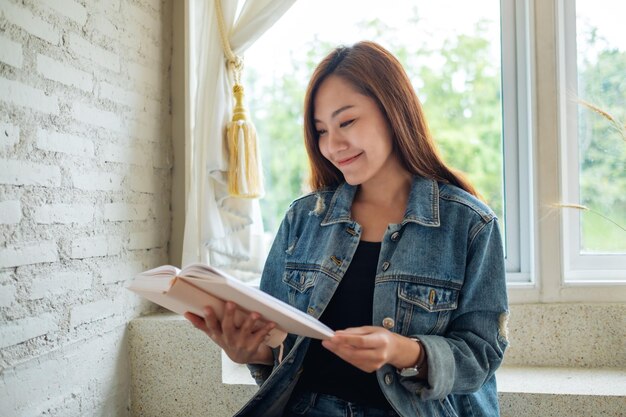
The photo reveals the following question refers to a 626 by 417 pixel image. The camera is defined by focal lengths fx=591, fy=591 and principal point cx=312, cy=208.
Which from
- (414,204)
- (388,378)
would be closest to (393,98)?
(414,204)

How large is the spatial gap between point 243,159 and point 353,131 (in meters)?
0.57

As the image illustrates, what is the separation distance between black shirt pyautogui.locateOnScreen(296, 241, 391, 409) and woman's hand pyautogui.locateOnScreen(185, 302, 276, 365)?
15 centimetres

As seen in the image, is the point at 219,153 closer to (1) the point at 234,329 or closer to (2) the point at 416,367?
(1) the point at 234,329

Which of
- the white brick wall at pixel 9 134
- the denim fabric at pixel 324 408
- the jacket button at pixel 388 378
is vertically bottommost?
the denim fabric at pixel 324 408

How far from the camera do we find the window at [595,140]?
1.88 meters

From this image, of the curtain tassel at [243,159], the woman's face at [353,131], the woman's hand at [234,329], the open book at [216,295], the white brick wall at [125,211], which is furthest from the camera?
the curtain tassel at [243,159]

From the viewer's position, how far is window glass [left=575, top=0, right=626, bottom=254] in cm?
189

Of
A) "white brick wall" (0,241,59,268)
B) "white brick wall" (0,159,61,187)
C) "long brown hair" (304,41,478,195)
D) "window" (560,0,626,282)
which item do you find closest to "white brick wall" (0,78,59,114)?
"white brick wall" (0,159,61,187)

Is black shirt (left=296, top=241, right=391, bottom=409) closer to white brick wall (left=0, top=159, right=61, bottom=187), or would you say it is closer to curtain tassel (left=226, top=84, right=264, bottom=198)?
curtain tassel (left=226, top=84, right=264, bottom=198)

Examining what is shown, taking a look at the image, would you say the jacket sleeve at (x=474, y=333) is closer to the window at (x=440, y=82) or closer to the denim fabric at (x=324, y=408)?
the denim fabric at (x=324, y=408)

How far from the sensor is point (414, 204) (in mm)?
1307

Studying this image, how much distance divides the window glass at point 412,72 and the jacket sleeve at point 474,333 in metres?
0.77

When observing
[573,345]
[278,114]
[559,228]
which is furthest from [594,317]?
[278,114]

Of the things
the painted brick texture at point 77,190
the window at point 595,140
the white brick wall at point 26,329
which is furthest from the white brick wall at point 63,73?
the window at point 595,140
